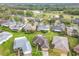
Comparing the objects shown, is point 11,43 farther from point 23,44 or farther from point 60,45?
point 60,45

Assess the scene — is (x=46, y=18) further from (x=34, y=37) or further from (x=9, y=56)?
(x=9, y=56)

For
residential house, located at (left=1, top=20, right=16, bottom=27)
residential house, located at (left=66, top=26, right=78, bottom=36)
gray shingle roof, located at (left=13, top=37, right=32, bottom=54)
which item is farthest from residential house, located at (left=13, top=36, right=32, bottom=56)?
residential house, located at (left=66, top=26, right=78, bottom=36)

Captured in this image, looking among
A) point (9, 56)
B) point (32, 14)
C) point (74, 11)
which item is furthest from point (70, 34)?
point (9, 56)

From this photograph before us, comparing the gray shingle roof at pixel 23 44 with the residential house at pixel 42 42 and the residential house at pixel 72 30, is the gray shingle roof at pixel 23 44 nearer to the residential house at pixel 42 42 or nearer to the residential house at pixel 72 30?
the residential house at pixel 42 42

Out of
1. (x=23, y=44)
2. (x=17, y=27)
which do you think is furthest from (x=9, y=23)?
(x=23, y=44)

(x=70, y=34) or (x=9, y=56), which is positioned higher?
(x=70, y=34)
